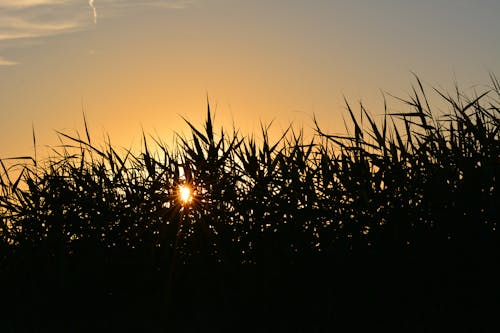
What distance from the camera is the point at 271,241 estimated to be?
4.41 meters

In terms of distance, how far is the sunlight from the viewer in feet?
15.9

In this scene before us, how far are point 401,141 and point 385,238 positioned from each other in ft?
2.30

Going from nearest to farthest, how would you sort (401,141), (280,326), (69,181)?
(280,326)
(401,141)
(69,181)

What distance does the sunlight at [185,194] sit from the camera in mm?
4859

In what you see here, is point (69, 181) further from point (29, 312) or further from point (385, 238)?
point (385, 238)

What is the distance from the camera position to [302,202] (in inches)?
180

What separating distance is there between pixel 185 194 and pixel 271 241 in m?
0.80

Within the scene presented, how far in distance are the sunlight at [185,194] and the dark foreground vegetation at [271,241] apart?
0.10ft

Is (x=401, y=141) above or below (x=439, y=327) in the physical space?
above

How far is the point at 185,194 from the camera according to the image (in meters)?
4.92

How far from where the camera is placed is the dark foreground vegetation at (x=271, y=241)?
12.4ft

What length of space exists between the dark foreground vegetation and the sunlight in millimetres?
30

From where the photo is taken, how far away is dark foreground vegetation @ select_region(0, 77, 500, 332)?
3.79 m

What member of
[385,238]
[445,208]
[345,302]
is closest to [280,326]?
[345,302]
